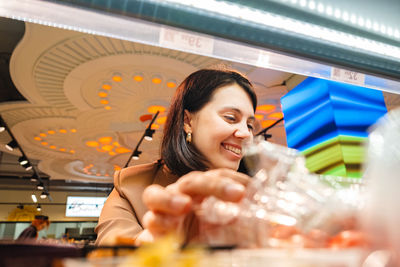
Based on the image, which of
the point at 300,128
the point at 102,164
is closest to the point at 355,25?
the point at 300,128

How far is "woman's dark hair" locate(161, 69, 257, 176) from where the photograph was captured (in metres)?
1.02

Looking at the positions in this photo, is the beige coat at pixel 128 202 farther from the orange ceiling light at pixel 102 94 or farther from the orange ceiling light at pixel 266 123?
the orange ceiling light at pixel 266 123

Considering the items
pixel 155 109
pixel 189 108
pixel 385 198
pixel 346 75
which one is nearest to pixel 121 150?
pixel 155 109

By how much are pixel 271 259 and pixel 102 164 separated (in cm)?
1009

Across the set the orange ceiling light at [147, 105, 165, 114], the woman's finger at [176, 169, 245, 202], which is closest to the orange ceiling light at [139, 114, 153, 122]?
the orange ceiling light at [147, 105, 165, 114]

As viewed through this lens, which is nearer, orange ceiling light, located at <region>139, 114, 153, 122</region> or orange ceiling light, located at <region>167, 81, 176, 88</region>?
orange ceiling light, located at <region>167, 81, 176, 88</region>

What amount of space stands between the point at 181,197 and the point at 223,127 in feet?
1.98

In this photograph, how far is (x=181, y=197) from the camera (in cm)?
41

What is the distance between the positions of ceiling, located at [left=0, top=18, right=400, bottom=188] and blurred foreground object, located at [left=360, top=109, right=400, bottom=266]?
3.54 meters

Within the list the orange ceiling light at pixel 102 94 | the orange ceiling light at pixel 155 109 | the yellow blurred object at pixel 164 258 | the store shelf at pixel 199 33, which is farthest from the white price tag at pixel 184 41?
the orange ceiling light at pixel 155 109

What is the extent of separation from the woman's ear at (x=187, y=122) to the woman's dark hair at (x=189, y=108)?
12 millimetres

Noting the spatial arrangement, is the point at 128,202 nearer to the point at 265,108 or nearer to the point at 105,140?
the point at 265,108

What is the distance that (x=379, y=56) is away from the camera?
959 millimetres

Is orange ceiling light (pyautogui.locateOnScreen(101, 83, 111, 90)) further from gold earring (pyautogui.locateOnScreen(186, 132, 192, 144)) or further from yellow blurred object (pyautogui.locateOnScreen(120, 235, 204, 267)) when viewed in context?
yellow blurred object (pyautogui.locateOnScreen(120, 235, 204, 267))
